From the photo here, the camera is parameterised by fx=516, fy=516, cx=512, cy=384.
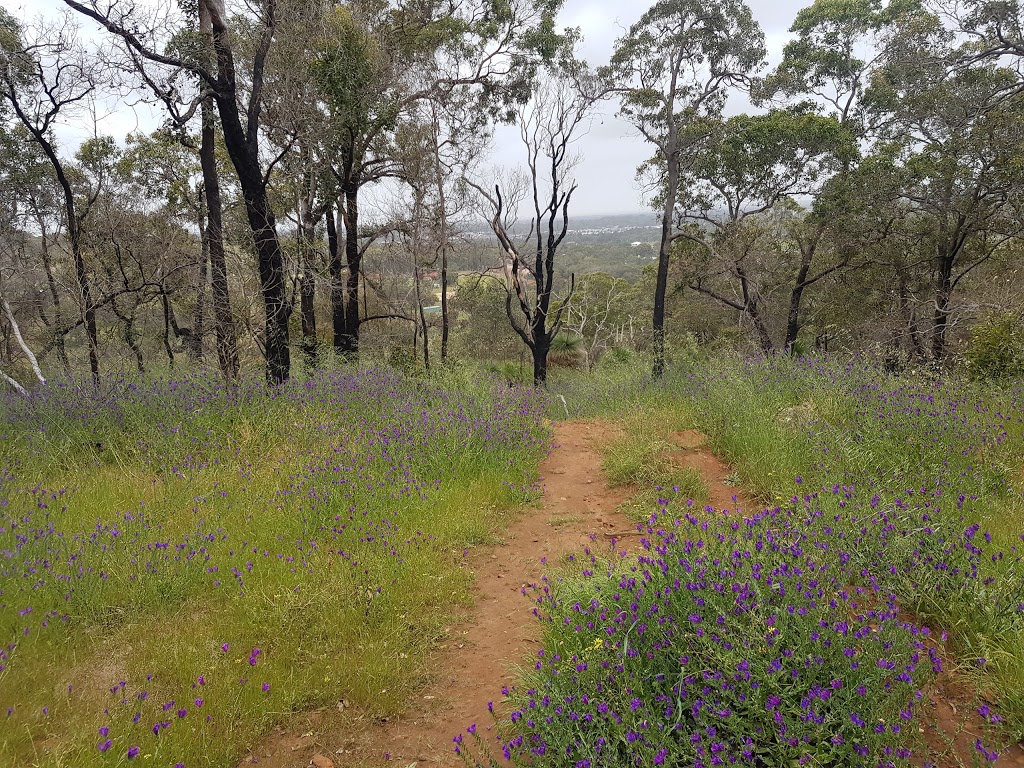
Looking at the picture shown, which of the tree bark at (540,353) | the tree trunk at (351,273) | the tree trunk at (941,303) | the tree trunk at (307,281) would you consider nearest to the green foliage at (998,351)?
the tree trunk at (941,303)

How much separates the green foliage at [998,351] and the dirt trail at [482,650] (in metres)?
5.43

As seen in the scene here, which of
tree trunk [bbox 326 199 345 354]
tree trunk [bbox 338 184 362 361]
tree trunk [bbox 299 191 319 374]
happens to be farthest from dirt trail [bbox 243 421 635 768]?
tree trunk [bbox 326 199 345 354]

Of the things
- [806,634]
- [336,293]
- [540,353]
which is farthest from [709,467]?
[336,293]

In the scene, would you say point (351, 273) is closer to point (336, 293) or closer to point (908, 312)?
point (336, 293)

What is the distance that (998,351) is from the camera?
6824 millimetres

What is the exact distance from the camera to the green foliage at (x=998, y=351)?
654 cm

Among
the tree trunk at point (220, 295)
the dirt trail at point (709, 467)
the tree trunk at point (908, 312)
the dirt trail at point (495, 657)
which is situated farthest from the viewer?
the tree trunk at point (908, 312)

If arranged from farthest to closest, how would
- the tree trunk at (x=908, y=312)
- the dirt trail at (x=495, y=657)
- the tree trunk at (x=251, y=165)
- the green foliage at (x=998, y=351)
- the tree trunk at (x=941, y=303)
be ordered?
the tree trunk at (x=908, y=312), the tree trunk at (x=941, y=303), the tree trunk at (x=251, y=165), the green foliage at (x=998, y=351), the dirt trail at (x=495, y=657)

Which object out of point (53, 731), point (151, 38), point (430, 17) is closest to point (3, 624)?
point (53, 731)

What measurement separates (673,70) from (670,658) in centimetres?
1696

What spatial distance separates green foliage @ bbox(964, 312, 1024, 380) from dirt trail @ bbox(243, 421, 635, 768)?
17.8 feet

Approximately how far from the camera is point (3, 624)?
275 cm

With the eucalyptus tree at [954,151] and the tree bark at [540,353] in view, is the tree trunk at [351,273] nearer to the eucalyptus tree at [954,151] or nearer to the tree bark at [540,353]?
the tree bark at [540,353]

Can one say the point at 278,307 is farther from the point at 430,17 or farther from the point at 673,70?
the point at 673,70
